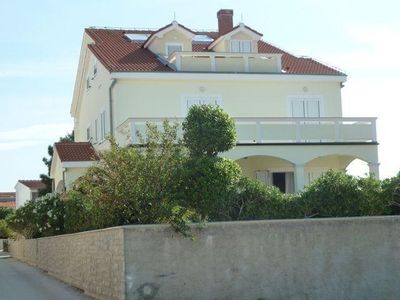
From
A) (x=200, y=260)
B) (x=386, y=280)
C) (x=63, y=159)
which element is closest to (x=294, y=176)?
(x=63, y=159)

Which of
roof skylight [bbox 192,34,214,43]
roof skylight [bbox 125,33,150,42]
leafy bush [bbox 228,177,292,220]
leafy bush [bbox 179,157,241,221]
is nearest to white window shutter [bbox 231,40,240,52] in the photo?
roof skylight [bbox 192,34,214,43]

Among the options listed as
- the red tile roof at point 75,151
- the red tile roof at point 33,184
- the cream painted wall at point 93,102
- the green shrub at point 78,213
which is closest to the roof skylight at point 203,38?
the cream painted wall at point 93,102

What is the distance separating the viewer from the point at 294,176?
86.6ft

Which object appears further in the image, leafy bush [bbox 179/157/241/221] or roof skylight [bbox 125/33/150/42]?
roof skylight [bbox 125/33/150/42]

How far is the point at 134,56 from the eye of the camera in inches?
1200

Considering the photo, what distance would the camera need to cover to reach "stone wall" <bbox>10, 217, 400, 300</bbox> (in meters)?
12.2

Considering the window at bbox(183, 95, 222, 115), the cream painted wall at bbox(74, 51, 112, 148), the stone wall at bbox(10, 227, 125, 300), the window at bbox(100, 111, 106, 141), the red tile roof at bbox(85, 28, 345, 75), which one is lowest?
the stone wall at bbox(10, 227, 125, 300)

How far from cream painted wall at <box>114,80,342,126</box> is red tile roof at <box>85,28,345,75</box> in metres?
0.68

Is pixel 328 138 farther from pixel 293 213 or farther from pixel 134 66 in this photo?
pixel 293 213

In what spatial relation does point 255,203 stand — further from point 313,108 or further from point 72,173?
point 72,173

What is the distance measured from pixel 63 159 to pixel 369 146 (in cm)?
1330

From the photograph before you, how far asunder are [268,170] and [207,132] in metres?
13.0

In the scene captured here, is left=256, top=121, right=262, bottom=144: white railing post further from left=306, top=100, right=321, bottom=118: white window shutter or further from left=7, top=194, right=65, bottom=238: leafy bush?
left=7, top=194, right=65, bottom=238: leafy bush

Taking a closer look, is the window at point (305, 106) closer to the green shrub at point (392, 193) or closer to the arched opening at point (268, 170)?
the arched opening at point (268, 170)
